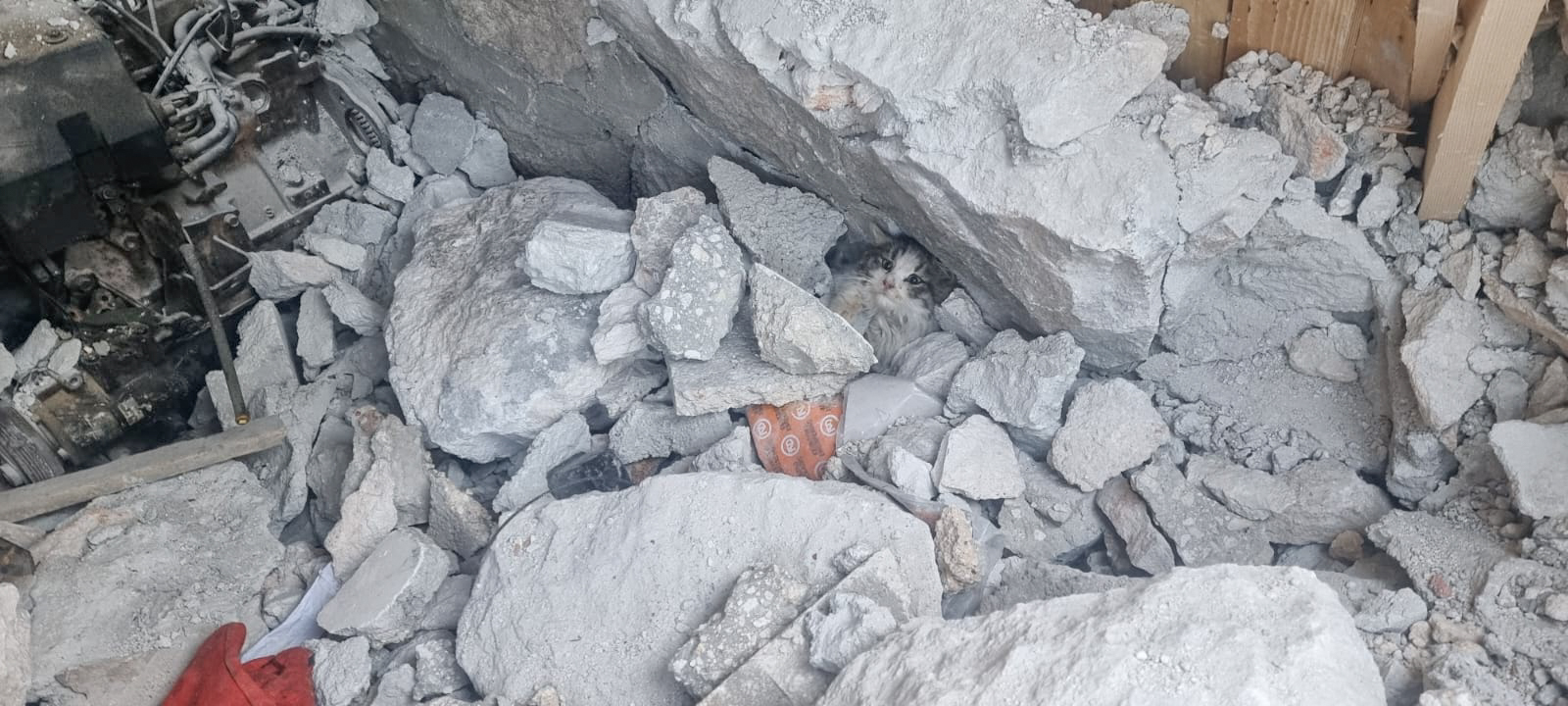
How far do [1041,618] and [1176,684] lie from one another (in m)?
0.28

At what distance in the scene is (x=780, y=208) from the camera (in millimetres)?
3342

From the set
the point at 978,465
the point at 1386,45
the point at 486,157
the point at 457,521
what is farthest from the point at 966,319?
the point at 486,157

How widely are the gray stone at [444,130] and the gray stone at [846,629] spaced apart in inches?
95.6

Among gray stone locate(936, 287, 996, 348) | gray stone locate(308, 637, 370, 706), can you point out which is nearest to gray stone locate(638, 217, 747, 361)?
gray stone locate(936, 287, 996, 348)

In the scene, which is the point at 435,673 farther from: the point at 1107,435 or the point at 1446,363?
the point at 1446,363

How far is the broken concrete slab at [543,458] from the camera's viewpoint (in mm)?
3174

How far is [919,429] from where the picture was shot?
3.02m

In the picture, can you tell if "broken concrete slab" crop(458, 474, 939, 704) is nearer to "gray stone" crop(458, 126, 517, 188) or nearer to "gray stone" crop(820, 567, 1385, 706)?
"gray stone" crop(820, 567, 1385, 706)

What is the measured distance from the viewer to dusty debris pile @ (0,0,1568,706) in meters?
2.41

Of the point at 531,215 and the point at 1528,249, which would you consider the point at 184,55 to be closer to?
the point at 531,215

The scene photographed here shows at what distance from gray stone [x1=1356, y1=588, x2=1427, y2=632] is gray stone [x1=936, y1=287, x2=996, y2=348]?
1183 mm

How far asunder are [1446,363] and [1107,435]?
75cm

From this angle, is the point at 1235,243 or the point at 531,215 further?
the point at 531,215

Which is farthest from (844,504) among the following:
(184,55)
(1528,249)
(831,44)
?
(184,55)
